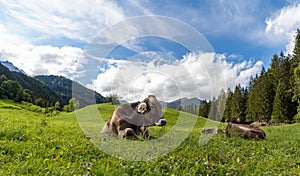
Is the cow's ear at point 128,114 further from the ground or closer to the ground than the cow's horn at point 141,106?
closer to the ground

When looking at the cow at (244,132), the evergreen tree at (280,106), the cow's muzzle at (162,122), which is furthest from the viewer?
the evergreen tree at (280,106)

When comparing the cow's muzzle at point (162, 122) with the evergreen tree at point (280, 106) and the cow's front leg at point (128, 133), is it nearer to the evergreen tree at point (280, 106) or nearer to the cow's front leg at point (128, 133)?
the cow's front leg at point (128, 133)

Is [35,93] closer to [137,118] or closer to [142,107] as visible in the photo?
[137,118]

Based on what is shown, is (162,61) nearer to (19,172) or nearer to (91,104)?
(91,104)

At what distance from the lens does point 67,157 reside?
5719 millimetres

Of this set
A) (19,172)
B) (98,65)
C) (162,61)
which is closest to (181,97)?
(162,61)

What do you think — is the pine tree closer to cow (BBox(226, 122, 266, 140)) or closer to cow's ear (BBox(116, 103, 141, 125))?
cow (BBox(226, 122, 266, 140))

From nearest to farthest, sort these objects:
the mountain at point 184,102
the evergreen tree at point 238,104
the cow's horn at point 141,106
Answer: the mountain at point 184,102
the cow's horn at point 141,106
the evergreen tree at point 238,104

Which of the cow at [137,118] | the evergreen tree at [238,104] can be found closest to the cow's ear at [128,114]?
the cow at [137,118]

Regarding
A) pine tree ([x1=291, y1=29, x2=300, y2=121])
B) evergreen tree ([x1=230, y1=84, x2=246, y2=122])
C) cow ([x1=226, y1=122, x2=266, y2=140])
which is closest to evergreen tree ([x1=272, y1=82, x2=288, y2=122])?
pine tree ([x1=291, y1=29, x2=300, y2=121])

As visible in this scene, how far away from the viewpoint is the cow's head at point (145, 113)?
846 cm

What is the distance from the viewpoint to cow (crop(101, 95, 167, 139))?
848cm

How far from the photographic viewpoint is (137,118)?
29.5 ft

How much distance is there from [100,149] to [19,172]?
97.2 inches
